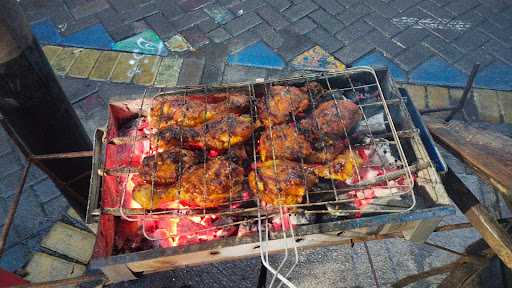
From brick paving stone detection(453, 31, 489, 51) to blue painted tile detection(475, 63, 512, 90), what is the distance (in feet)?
1.50

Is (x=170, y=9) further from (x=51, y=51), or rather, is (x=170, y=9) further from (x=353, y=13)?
(x=353, y=13)

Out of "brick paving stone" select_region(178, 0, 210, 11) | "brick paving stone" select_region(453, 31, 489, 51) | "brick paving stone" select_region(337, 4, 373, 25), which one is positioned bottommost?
"brick paving stone" select_region(453, 31, 489, 51)

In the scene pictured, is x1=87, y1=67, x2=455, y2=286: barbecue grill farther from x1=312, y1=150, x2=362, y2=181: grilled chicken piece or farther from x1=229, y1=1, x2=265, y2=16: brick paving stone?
x1=229, y1=1, x2=265, y2=16: brick paving stone

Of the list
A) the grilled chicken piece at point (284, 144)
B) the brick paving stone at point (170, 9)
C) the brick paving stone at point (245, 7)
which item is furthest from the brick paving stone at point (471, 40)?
the brick paving stone at point (170, 9)

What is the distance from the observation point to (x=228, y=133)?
115 inches

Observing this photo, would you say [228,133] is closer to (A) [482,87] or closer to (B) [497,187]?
(B) [497,187]

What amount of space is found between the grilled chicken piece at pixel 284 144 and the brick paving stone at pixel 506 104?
3636 mm

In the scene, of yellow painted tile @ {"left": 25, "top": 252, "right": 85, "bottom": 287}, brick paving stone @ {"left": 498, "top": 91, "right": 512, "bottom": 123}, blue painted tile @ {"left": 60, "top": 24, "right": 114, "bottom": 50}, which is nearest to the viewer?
yellow painted tile @ {"left": 25, "top": 252, "right": 85, "bottom": 287}

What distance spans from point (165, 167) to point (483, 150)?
244cm

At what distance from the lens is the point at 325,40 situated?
5.95 metres

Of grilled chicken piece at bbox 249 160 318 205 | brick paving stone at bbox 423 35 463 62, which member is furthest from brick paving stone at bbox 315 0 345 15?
grilled chicken piece at bbox 249 160 318 205

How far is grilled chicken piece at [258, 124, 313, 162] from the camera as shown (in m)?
2.87

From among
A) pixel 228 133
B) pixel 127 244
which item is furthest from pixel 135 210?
pixel 228 133

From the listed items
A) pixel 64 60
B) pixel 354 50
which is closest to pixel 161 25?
pixel 64 60
